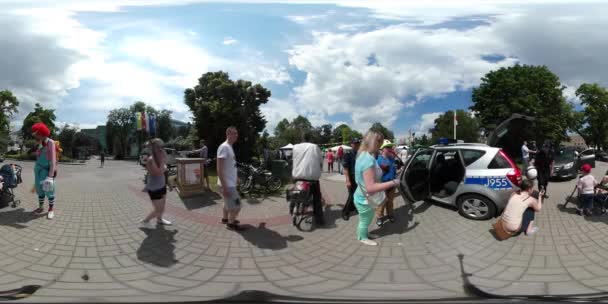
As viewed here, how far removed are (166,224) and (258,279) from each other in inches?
60.6

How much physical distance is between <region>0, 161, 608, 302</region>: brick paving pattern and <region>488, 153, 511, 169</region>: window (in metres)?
0.71

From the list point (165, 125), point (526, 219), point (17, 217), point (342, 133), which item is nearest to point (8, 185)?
point (17, 217)

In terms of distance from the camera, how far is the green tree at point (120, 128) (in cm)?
2936

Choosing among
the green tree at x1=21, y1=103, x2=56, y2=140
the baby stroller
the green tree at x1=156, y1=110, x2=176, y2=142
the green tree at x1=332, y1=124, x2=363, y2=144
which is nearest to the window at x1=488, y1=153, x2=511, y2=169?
the baby stroller

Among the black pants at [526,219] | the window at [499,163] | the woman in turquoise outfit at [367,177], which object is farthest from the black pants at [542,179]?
the woman in turquoise outfit at [367,177]

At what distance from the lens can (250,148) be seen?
12.7 meters

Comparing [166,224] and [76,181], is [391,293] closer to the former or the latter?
[166,224]

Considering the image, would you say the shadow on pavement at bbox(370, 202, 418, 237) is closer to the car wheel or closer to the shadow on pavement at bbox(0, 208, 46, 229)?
the car wheel

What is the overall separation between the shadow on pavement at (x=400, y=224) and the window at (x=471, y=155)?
91 cm

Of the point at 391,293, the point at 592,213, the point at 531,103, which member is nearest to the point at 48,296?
the point at 391,293

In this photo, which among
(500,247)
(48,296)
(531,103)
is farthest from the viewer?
(531,103)

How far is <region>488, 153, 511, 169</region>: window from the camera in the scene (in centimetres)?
268

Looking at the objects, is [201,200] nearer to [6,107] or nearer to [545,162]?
[545,162]

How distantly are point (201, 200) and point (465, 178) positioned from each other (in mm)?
3760
